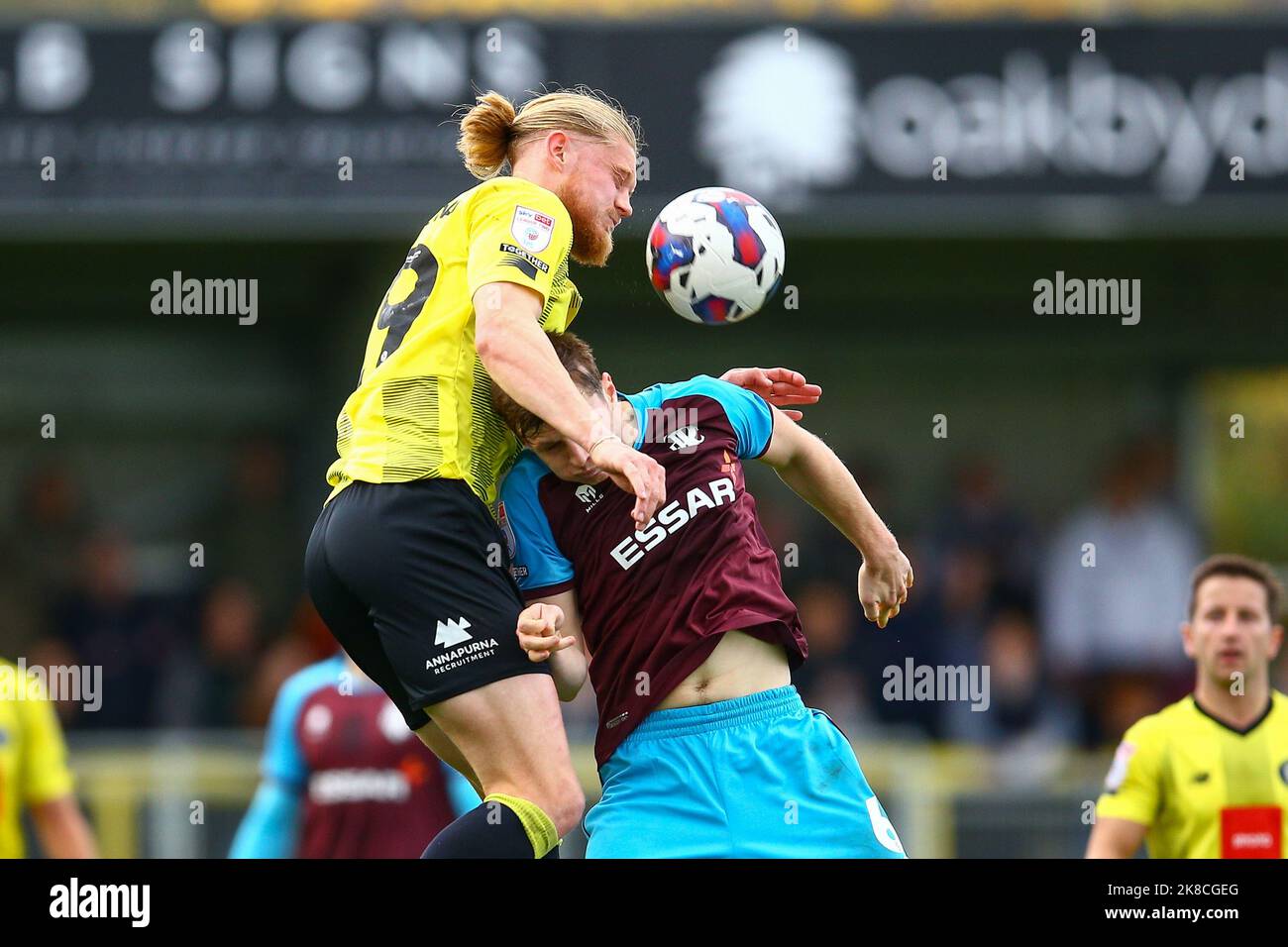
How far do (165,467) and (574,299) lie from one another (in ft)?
28.3

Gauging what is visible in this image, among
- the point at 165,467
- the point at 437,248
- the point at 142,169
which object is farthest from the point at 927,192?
the point at 437,248

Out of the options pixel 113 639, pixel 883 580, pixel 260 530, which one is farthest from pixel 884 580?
pixel 260 530

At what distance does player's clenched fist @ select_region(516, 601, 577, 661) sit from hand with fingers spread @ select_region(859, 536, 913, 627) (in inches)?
39.1

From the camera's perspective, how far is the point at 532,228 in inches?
173

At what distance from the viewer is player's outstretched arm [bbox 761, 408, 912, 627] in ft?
15.8

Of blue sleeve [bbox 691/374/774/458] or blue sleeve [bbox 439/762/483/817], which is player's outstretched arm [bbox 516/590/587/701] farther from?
blue sleeve [bbox 439/762/483/817]

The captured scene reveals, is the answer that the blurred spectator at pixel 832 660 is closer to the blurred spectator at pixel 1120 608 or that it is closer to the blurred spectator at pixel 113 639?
the blurred spectator at pixel 1120 608

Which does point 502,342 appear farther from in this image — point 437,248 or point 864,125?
point 864,125

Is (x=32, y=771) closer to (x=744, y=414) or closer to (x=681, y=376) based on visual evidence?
(x=744, y=414)

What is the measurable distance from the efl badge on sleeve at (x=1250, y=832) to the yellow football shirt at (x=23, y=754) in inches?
153

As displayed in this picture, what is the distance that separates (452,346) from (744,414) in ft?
2.63
